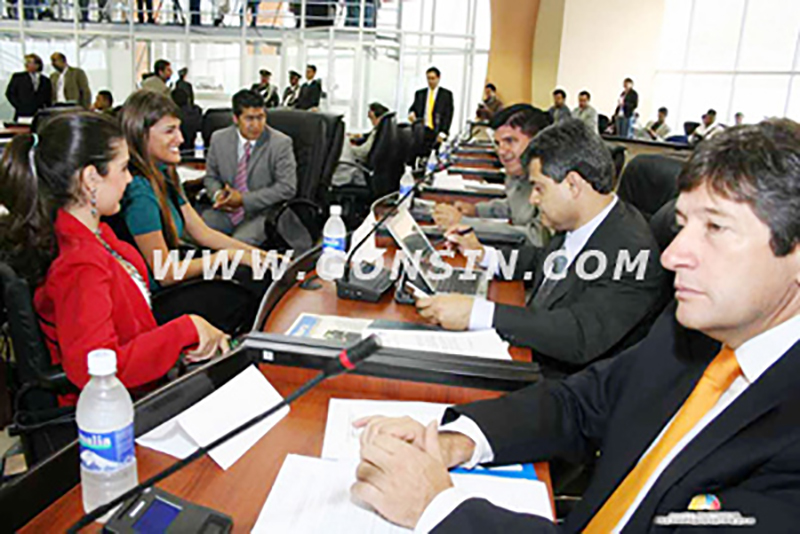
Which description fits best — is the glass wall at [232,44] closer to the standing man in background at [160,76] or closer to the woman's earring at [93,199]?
the standing man in background at [160,76]

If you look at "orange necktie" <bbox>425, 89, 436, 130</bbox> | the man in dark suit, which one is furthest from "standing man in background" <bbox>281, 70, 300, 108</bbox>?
"orange necktie" <bbox>425, 89, 436, 130</bbox>

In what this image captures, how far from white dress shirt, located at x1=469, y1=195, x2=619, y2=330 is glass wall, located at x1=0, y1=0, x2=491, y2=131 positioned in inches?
337

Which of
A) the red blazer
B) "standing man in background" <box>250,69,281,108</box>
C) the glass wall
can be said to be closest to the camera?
the red blazer

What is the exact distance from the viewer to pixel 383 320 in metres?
1.61

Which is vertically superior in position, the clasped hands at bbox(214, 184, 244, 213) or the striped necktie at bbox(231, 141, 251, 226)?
the striped necktie at bbox(231, 141, 251, 226)

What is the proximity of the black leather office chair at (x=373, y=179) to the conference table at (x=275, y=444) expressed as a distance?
134 inches

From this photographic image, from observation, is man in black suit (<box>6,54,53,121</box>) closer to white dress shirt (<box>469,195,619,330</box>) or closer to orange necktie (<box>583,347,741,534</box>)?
white dress shirt (<box>469,195,619,330</box>)

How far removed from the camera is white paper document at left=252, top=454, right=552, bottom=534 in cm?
87

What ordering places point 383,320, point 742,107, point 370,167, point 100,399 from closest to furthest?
1. point 100,399
2. point 383,320
3. point 370,167
4. point 742,107

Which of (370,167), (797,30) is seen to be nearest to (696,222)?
(370,167)

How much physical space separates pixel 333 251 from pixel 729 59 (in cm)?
1221

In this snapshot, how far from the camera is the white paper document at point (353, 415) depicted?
3.47ft

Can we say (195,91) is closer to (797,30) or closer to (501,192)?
(501,192)

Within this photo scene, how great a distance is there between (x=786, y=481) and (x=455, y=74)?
1304 centimetres
